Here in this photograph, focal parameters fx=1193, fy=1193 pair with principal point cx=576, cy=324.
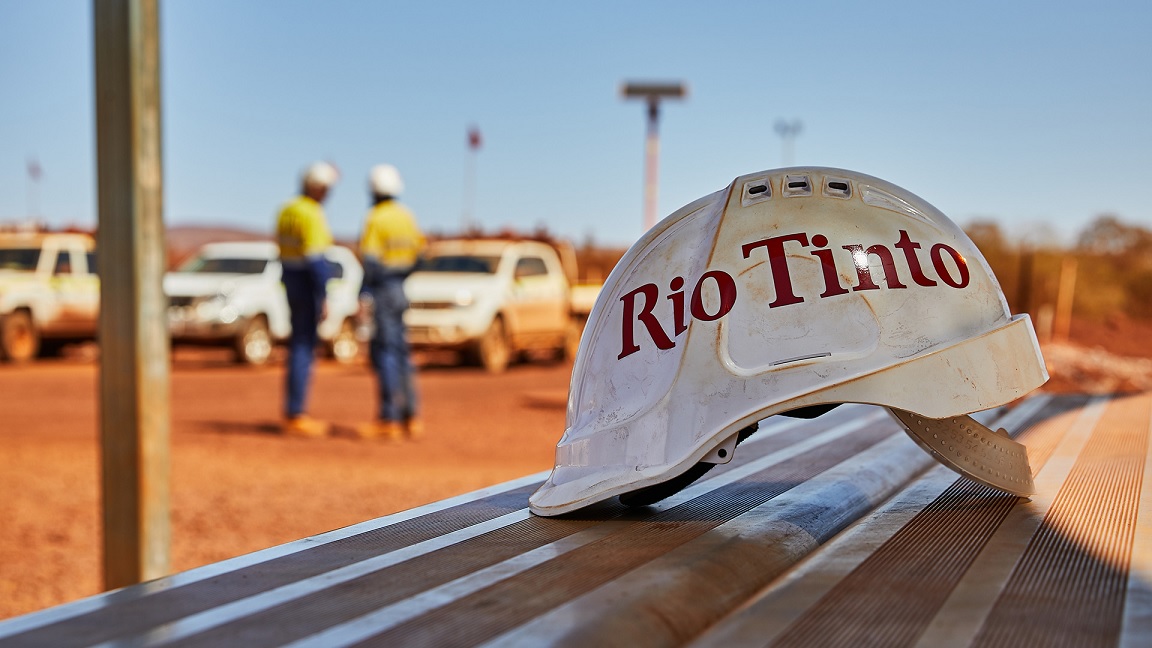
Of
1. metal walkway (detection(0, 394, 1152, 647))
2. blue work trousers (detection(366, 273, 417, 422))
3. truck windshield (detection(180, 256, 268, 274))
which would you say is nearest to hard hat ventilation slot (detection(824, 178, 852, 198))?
metal walkway (detection(0, 394, 1152, 647))

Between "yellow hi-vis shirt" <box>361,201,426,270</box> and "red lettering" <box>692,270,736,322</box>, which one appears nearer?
"red lettering" <box>692,270,736,322</box>

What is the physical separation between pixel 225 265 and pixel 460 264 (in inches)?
161

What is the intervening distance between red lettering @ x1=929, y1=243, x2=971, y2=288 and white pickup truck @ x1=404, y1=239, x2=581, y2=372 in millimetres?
14963

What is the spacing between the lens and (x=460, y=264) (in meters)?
19.6

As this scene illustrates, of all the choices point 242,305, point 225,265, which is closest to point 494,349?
point 242,305

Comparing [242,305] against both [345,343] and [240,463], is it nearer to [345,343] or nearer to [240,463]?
[345,343]

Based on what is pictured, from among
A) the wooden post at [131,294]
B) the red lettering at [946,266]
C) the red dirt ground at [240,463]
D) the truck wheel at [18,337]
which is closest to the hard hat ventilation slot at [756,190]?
the red lettering at [946,266]

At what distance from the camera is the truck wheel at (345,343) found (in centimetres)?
2092

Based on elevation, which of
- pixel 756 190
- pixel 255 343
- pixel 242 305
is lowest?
pixel 255 343

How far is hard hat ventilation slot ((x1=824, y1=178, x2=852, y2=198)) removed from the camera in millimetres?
2439

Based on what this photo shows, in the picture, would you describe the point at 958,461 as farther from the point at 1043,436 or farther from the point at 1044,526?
the point at 1043,436

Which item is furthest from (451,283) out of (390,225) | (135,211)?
(135,211)

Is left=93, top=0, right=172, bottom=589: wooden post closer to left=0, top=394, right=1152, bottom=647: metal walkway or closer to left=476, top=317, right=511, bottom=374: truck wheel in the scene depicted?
left=0, top=394, right=1152, bottom=647: metal walkway

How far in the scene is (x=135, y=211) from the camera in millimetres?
4551
